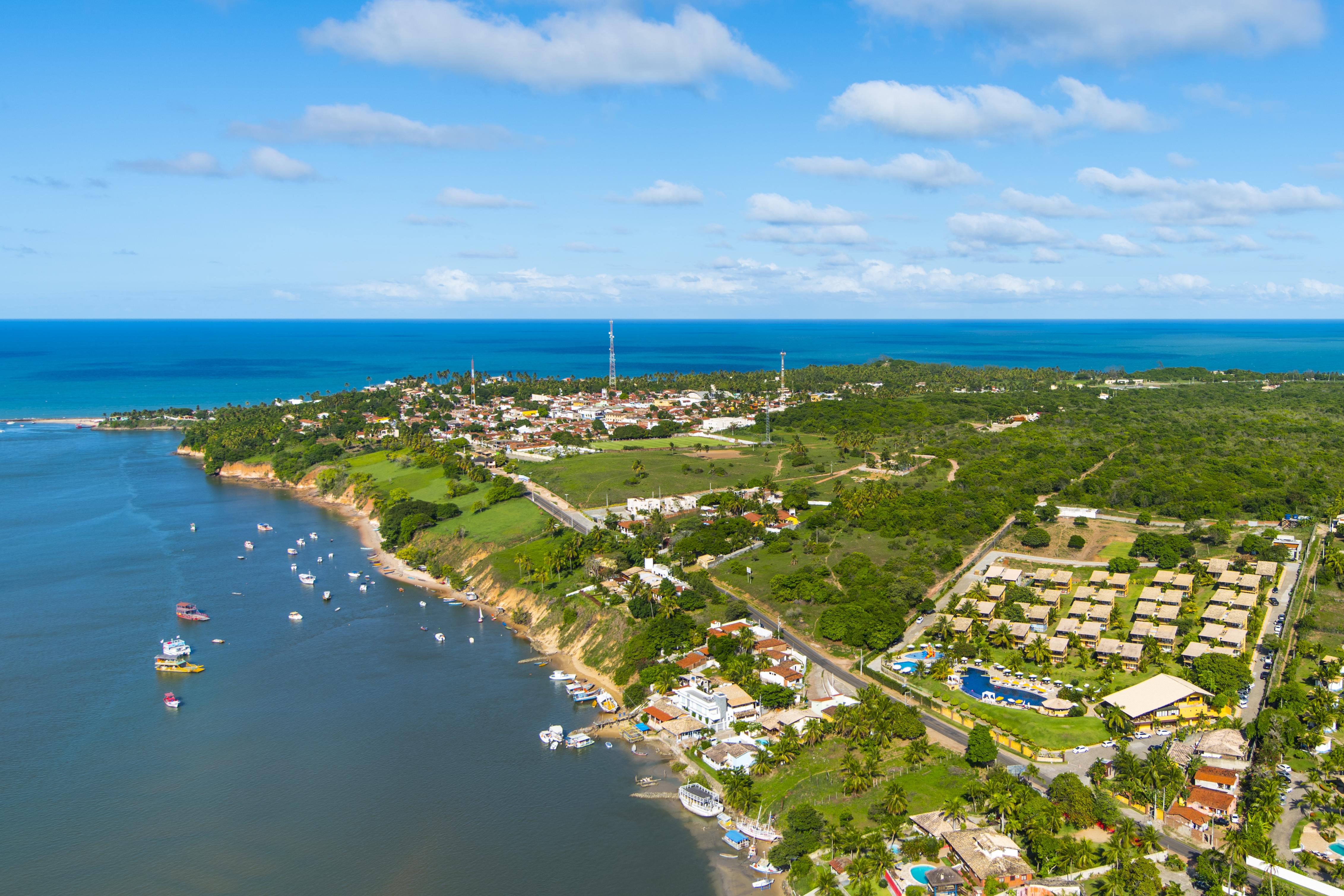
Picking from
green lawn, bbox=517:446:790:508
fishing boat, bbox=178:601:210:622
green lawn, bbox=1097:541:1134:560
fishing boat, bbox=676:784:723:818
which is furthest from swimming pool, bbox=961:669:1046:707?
fishing boat, bbox=178:601:210:622

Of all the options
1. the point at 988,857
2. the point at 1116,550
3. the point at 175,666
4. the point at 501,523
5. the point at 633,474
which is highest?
the point at 633,474

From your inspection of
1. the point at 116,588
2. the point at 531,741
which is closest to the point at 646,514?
the point at 531,741

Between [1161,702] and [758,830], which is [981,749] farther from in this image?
[1161,702]

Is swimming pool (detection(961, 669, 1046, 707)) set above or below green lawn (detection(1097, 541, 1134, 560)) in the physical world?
below

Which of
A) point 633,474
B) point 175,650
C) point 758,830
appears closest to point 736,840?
point 758,830

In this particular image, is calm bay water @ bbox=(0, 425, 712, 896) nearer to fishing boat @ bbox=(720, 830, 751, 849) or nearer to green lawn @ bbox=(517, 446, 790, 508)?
fishing boat @ bbox=(720, 830, 751, 849)

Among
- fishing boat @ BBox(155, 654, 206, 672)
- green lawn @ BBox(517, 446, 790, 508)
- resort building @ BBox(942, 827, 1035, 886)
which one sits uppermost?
green lawn @ BBox(517, 446, 790, 508)
